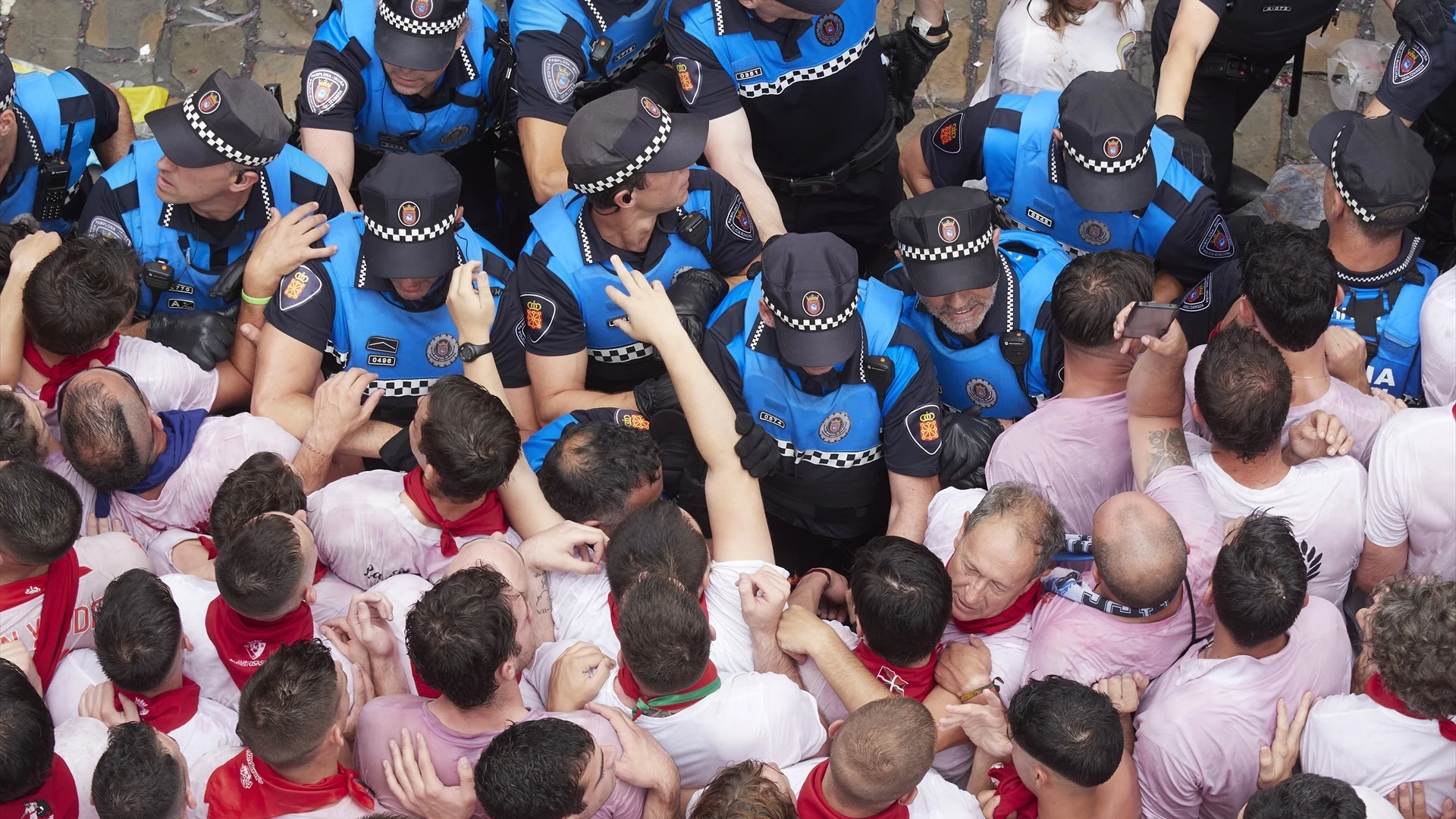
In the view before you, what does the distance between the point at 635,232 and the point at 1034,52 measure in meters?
1.91

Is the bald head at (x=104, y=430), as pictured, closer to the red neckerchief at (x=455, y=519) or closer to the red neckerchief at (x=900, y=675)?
the red neckerchief at (x=455, y=519)

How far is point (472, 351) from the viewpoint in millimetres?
4070

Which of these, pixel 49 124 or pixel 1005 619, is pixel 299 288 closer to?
pixel 49 124

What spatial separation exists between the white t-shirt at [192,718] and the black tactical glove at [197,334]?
1.27 metres

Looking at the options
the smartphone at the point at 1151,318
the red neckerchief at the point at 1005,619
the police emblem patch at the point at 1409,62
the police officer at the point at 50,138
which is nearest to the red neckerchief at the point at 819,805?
the red neckerchief at the point at 1005,619

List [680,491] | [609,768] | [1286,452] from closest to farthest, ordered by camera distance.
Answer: [609,768], [1286,452], [680,491]

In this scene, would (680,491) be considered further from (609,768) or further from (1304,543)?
(1304,543)

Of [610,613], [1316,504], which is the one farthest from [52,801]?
[1316,504]

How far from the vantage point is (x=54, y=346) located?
3988 mm

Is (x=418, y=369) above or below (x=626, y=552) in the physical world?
below

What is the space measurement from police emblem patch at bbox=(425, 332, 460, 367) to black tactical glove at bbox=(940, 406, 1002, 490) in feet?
5.86

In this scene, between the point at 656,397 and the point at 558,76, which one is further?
the point at 558,76

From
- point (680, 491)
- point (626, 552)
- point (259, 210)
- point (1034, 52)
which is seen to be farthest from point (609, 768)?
point (1034, 52)

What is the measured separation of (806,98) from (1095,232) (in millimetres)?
1330
